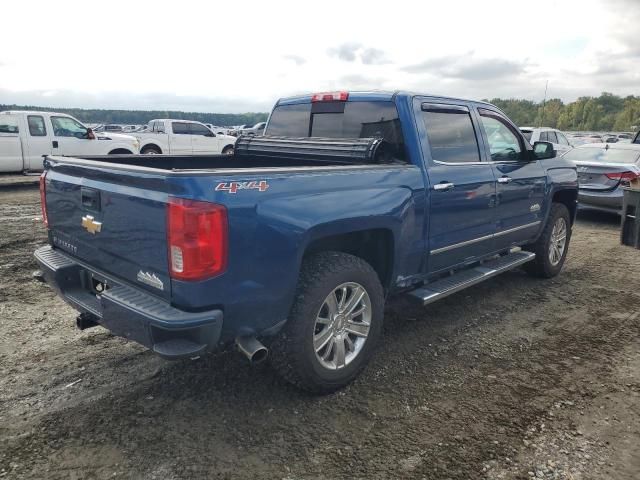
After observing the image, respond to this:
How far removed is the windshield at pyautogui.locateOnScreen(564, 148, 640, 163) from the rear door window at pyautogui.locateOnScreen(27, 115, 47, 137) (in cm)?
1288

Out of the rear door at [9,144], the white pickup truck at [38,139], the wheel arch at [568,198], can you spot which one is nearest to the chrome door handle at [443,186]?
the wheel arch at [568,198]

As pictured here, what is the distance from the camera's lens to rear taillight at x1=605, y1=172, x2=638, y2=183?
892cm

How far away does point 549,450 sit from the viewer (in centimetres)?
277

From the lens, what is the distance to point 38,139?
13164 millimetres

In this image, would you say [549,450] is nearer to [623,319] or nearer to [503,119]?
[623,319]

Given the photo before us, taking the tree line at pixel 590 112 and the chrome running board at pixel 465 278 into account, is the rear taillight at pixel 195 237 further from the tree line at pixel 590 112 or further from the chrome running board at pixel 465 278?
the tree line at pixel 590 112

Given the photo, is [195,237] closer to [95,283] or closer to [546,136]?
[95,283]

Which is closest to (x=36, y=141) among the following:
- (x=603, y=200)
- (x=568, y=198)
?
(x=568, y=198)

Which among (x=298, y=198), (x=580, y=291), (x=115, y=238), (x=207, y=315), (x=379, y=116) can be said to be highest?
(x=379, y=116)

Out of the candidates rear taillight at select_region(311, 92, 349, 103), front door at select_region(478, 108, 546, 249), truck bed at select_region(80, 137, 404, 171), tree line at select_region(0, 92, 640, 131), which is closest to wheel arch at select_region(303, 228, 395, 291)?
truck bed at select_region(80, 137, 404, 171)

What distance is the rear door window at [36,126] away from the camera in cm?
1309

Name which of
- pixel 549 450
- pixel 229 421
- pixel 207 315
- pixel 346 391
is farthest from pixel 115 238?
pixel 549 450

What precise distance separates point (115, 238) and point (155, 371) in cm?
112

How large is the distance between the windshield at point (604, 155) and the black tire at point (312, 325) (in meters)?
8.49
